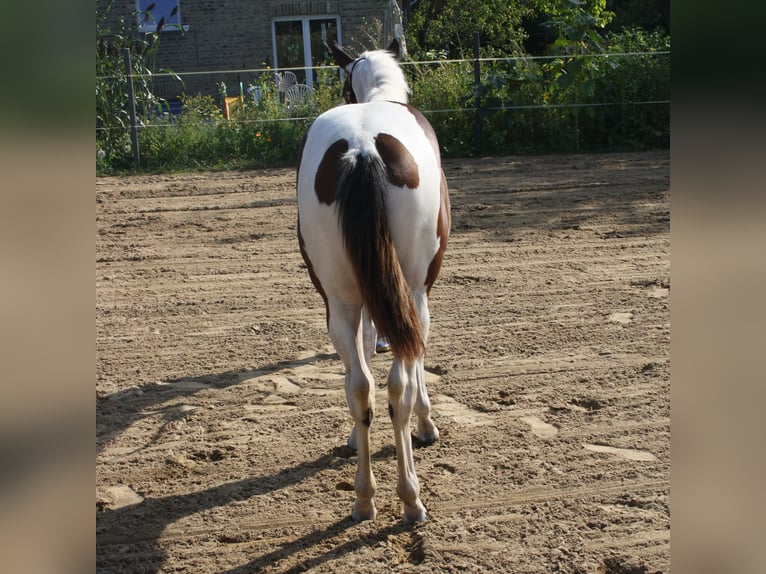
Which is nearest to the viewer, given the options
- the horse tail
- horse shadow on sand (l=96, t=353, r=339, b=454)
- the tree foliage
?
the horse tail

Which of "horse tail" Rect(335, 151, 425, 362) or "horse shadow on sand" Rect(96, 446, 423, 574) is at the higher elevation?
"horse tail" Rect(335, 151, 425, 362)

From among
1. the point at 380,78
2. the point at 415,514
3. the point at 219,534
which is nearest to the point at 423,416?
the point at 415,514

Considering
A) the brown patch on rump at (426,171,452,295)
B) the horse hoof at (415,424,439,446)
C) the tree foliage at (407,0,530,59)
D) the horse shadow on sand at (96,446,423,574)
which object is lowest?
the horse shadow on sand at (96,446,423,574)

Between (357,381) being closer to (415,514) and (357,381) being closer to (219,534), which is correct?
(415,514)

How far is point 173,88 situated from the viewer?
58.5 feet

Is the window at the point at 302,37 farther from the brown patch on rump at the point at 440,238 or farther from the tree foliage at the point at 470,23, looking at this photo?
the brown patch on rump at the point at 440,238

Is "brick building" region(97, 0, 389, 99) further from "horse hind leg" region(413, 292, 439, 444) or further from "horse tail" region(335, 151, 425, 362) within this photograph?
"horse tail" region(335, 151, 425, 362)

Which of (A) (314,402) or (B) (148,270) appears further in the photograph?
(B) (148,270)

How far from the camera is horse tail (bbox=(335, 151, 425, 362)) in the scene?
2.72 m

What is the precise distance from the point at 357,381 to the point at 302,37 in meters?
→ 16.8

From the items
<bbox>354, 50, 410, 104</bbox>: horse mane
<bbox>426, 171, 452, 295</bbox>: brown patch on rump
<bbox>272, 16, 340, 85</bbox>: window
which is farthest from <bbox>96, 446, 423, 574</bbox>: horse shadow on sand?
<bbox>272, 16, 340, 85</bbox>: window
